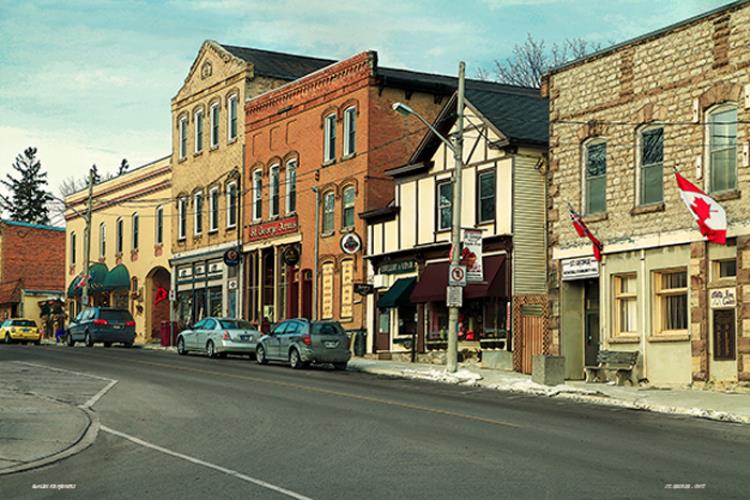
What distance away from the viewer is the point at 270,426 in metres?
18.3

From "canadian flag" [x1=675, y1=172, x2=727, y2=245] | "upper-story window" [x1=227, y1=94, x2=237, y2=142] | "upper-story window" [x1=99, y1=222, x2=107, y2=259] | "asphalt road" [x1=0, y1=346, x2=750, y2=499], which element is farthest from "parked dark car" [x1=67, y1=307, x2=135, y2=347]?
"canadian flag" [x1=675, y1=172, x2=727, y2=245]

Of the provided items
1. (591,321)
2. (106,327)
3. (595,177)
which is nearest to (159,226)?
(106,327)

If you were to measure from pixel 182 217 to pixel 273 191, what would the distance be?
11.2 m

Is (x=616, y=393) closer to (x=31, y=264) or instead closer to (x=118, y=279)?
(x=118, y=279)

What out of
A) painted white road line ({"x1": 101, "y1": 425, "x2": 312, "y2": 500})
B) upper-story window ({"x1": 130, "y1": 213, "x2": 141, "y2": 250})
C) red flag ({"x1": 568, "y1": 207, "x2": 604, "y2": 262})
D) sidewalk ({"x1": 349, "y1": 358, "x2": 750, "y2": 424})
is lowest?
sidewalk ({"x1": 349, "y1": 358, "x2": 750, "y2": 424})

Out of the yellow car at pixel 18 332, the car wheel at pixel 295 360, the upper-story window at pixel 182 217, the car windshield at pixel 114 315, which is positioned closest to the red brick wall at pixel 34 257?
the yellow car at pixel 18 332

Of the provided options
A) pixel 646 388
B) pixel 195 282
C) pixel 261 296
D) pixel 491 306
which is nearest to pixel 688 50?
pixel 646 388

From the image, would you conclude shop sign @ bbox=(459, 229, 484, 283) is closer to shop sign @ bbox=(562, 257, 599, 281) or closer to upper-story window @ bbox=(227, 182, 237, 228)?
shop sign @ bbox=(562, 257, 599, 281)

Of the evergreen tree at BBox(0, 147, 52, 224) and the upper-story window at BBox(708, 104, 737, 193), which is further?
the evergreen tree at BBox(0, 147, 52, 224)

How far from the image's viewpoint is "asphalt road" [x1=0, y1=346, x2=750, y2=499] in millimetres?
12398

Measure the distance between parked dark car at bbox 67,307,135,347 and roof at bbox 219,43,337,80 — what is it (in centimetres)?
1279

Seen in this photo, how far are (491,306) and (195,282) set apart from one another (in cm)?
2603

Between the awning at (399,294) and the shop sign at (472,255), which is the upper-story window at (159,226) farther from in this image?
the shop sign at (472,255)

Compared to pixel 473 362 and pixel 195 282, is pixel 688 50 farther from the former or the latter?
pixel 195 282
